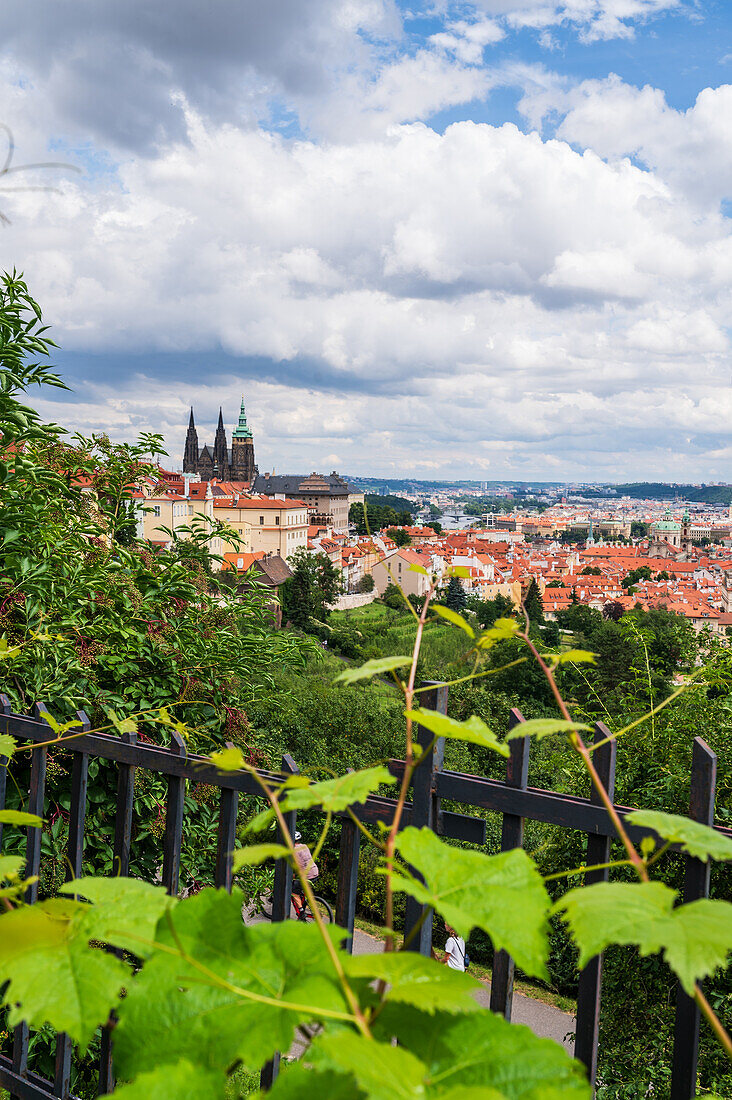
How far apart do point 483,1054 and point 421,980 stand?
Result: 0.08 metres

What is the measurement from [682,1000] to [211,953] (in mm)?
942

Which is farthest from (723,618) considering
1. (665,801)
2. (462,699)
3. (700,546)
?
(700,546)

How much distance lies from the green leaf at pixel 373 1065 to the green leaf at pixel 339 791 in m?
0.26

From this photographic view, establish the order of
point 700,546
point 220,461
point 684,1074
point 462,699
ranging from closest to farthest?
point 684,1074 < point 462,699 < point 220,461 < point 700,546

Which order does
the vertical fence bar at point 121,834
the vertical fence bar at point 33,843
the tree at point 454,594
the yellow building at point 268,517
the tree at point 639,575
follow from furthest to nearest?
the tree at point 639,575, the yellow building at point 268,517, the vertical fence bar at point 33,843, the vertical fence bar at point 121,834, the tree at point 454,594

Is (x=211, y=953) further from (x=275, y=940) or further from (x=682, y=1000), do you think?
(x=682, y=1000)

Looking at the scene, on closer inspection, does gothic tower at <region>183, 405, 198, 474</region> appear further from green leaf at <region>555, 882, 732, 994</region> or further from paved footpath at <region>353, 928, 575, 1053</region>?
green leaf at <region>555, 882, 732, 994</region>

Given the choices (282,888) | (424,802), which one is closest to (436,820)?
(424,802)

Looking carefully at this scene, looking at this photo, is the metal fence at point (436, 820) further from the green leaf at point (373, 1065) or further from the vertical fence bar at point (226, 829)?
the green leaf at point (373, 1065)

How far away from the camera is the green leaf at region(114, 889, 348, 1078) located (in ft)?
1.78

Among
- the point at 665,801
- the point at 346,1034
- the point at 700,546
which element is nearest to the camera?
the point at 346,1034

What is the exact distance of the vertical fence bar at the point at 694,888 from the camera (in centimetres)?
115

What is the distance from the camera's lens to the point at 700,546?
133000 mm

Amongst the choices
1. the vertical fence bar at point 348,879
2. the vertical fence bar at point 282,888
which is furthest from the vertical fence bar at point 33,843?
the vertical fence bar at point 348,879
